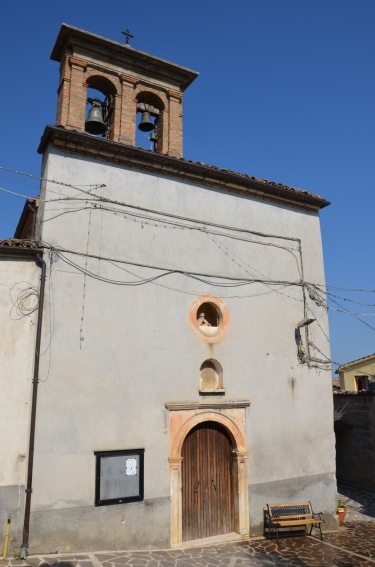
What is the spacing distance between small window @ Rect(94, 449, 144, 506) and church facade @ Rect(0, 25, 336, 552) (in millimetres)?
25

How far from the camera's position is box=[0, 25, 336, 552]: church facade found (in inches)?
310

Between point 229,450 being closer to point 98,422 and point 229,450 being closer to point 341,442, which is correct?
point 98,422

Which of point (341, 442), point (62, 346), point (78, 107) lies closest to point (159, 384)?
point (62, 346)

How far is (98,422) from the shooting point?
8.01 m

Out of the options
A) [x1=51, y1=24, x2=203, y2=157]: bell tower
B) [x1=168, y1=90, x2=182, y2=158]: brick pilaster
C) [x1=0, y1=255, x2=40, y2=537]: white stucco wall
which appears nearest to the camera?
→ [x1=0, y1=255, x2=40, y2=537]: white stucco wall

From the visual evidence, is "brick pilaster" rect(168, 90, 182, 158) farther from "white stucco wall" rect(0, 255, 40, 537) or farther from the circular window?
"white stucco wall" rect(0, 255, 40, 537)

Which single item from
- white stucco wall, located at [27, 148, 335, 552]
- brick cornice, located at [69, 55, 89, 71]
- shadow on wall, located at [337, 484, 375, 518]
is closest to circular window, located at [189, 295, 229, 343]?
white stucco wall, located at [27, 148, 335, 552]

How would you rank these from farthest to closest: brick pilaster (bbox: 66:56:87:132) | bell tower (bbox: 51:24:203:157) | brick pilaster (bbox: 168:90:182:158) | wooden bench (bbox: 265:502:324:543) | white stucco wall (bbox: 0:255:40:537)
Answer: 1. brick pilaster (bbox: 168:90:182:158)
2. bell tower (bbox: 51:24:203:157)
3. brick pilaster (bbox: 66:56:87:132)
4. wooden bench (bbox: 265:502:324:543)
5. white stucco wall (bbox: 0:255:40:537)

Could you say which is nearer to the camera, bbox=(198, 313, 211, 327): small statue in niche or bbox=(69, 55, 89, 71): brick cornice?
bbox=(198, 313, 211, 327): small statue in niche

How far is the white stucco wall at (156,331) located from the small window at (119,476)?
15cm

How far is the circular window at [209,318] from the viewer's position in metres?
9.44

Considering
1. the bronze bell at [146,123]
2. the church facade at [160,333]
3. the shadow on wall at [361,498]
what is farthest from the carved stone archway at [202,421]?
the bronze bell at [146,123]

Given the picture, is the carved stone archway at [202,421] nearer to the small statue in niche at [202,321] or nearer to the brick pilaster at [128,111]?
the small statue in niche at [202,321]

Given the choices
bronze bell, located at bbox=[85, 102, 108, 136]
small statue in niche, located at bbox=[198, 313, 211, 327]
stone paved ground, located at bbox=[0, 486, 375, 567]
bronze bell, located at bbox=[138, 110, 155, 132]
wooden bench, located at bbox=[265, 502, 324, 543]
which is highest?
bronze bell, located at bbox=[138, 110, 155, 132]
